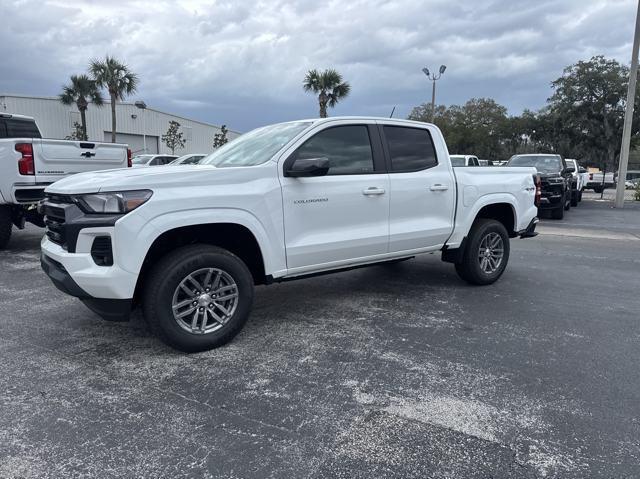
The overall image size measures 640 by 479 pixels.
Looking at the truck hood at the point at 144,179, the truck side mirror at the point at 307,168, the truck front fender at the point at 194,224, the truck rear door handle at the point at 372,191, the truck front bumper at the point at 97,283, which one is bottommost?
the truck front bumper at the point at 97,283

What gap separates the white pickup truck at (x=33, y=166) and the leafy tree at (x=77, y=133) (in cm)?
3268

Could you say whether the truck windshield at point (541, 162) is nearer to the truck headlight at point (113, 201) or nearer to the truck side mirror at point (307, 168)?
the truck side mirror at point (307, 168)

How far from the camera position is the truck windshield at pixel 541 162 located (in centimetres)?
1488

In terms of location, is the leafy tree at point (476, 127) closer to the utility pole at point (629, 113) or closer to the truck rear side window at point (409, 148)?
the utility pole at point (629, 113)

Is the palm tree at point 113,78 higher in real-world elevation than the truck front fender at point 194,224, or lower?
higher

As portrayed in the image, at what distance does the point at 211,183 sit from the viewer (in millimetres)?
3822

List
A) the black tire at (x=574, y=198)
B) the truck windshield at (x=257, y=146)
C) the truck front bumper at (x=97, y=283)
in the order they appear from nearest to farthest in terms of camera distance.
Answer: the truck front bumper at (x=97, y=283)
the truck windshield at (x=257, y=146)
the black tire at (x=574, y=198)

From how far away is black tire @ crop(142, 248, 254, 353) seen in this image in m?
3.60

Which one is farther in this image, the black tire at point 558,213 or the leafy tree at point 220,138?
the leafy tree at point 220,138

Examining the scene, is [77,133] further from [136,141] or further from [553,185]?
[553,185]

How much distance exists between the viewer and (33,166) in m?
7.33

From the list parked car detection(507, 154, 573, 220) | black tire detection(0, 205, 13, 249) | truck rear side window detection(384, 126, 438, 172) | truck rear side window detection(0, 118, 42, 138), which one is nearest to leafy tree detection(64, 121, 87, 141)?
truck rear side window detection(0, 118, 42, 138)

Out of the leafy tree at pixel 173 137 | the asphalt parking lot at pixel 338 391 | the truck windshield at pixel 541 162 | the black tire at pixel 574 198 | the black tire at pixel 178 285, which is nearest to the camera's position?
the asphalt parking lot at pixel 338 391

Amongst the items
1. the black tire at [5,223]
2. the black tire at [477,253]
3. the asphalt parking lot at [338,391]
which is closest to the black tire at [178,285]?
the asphalt parking lot at [338,391]
